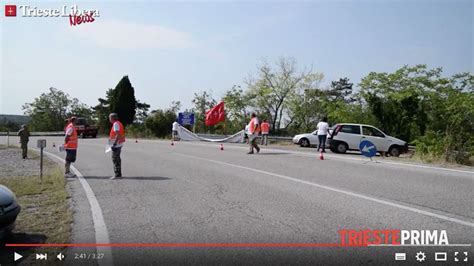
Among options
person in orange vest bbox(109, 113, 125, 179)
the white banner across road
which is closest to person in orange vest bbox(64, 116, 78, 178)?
person in orange vest bbox(109, 113, 125, 179)

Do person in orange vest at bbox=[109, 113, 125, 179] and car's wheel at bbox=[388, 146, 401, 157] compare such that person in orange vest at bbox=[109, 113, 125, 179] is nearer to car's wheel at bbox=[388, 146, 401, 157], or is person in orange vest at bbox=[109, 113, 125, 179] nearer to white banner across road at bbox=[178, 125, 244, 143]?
car's wheel at bbox=[388, 146, 401, 157]

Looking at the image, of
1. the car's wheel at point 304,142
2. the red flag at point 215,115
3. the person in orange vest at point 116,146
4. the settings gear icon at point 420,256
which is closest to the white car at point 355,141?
the car's wheel at point 304,142

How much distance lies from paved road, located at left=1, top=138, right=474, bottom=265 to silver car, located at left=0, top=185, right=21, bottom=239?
86cm

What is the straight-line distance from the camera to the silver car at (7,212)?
16.9 feet

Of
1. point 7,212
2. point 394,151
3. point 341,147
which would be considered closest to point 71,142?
point 7,212

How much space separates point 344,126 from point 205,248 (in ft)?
55.1

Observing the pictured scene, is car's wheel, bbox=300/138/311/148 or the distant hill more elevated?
the distant hill

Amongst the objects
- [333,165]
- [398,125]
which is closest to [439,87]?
[398,125]

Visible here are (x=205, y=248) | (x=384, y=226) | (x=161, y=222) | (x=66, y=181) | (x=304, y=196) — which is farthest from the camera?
(x=66, y=181)

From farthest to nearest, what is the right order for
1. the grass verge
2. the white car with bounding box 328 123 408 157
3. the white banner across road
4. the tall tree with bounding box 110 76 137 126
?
1. the tall tree with bounding box 110 76 137 126
2. the white banner across road
3. the white car with bounding box 328 123 408 157
4. the grass verge

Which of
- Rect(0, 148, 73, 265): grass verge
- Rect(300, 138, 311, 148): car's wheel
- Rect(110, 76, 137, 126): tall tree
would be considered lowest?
Rect(0, 148, 73, 265): grass verge

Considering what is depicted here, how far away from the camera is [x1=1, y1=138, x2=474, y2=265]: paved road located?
15.8ft

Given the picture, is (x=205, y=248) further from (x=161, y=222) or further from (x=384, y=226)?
(x=384, y=226)

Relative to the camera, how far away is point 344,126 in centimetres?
2061
